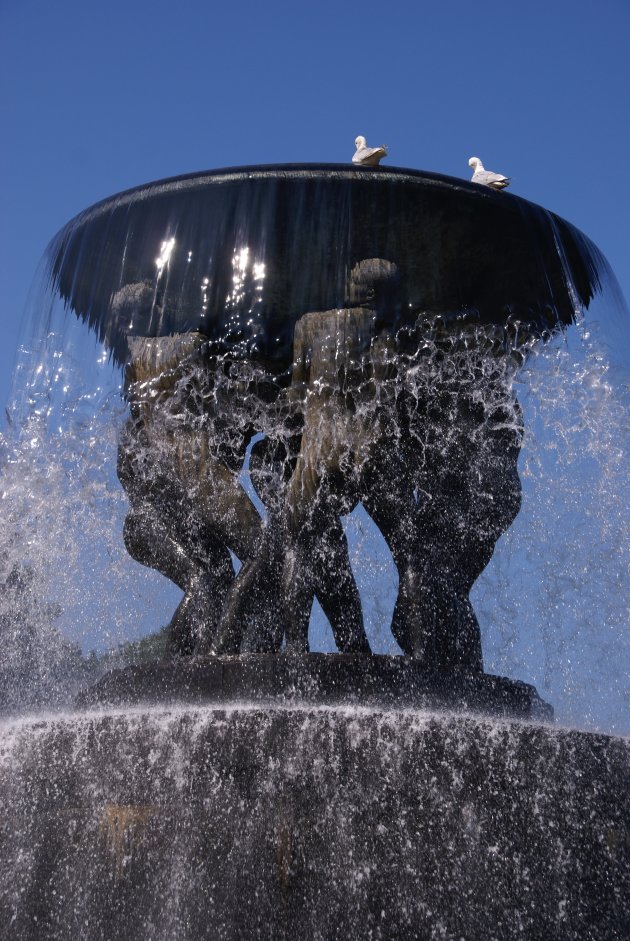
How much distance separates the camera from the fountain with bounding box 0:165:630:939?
15.9 feet

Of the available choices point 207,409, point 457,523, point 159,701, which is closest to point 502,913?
point 159,701

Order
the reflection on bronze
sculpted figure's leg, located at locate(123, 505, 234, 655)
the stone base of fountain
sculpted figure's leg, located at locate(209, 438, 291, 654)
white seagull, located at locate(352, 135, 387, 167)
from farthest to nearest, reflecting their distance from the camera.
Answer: white seagull, located at locate(352, 135, 387, 167)
sculpted figure's leg, located at locate(123, 505, 234, 655)
the reflection on bronze
sculpted figure's leg, located at locate(209, 438, 291, 654)
the stone base of fountain

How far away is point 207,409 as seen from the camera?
7.39 meters

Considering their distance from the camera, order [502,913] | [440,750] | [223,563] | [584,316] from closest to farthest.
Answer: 1. [502,913]
2. [440,750]
3. [223,563]
4. [584,316]

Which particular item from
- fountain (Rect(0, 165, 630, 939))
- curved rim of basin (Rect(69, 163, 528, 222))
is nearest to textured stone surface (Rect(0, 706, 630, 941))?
fountain (Rect(0, 165, 630, 939))

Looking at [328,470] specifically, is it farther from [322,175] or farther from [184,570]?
[322,175]

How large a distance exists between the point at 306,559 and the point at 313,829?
7.02 ft

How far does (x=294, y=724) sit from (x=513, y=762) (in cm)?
102

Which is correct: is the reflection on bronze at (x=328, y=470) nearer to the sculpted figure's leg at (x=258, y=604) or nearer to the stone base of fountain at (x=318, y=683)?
the sculpted figure's leg at (x=258, y=604)

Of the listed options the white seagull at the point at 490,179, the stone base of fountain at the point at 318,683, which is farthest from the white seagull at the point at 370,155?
A: the stone base of fountain at the point at 318,683

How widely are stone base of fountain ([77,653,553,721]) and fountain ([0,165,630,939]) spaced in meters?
0.02

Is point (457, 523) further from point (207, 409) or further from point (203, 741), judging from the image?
point (203, 741)

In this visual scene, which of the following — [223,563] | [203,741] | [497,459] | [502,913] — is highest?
[497,459]

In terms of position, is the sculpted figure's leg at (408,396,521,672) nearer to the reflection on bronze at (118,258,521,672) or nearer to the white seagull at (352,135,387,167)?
the reflection on bronze at (118,258,521,672)
